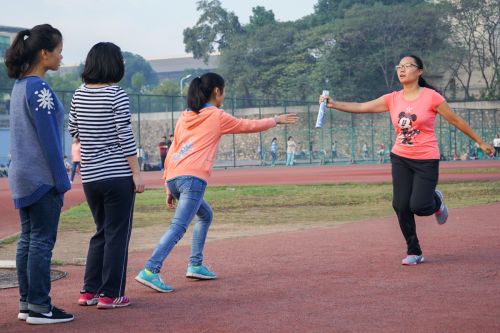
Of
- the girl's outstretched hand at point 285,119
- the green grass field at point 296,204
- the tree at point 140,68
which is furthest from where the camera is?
the tree at point 140,68

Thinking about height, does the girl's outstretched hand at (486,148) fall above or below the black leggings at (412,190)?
above

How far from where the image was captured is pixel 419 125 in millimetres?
8961

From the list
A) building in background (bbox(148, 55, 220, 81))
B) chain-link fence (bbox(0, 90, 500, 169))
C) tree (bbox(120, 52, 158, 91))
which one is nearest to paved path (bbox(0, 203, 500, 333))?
chain-link fence (bbox(0, 90, 500, 169))

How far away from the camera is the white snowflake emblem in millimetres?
6234

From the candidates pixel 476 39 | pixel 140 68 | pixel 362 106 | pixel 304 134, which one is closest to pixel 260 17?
pixel 476 39

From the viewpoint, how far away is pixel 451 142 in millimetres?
61219

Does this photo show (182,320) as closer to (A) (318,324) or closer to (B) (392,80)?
(A) (318,324)

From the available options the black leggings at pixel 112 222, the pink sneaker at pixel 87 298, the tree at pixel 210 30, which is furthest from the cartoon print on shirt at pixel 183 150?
the tree at pixel 210 30

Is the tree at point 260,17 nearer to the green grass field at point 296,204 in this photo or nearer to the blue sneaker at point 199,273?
the green grass field at point 296,204

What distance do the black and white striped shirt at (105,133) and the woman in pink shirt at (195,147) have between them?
1.10 meters

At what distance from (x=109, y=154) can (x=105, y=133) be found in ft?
0.46

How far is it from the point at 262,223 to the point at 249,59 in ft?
245

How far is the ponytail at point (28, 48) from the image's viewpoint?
20.9 feet

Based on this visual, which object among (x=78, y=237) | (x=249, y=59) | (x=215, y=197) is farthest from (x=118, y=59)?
(x=249, y=59)
